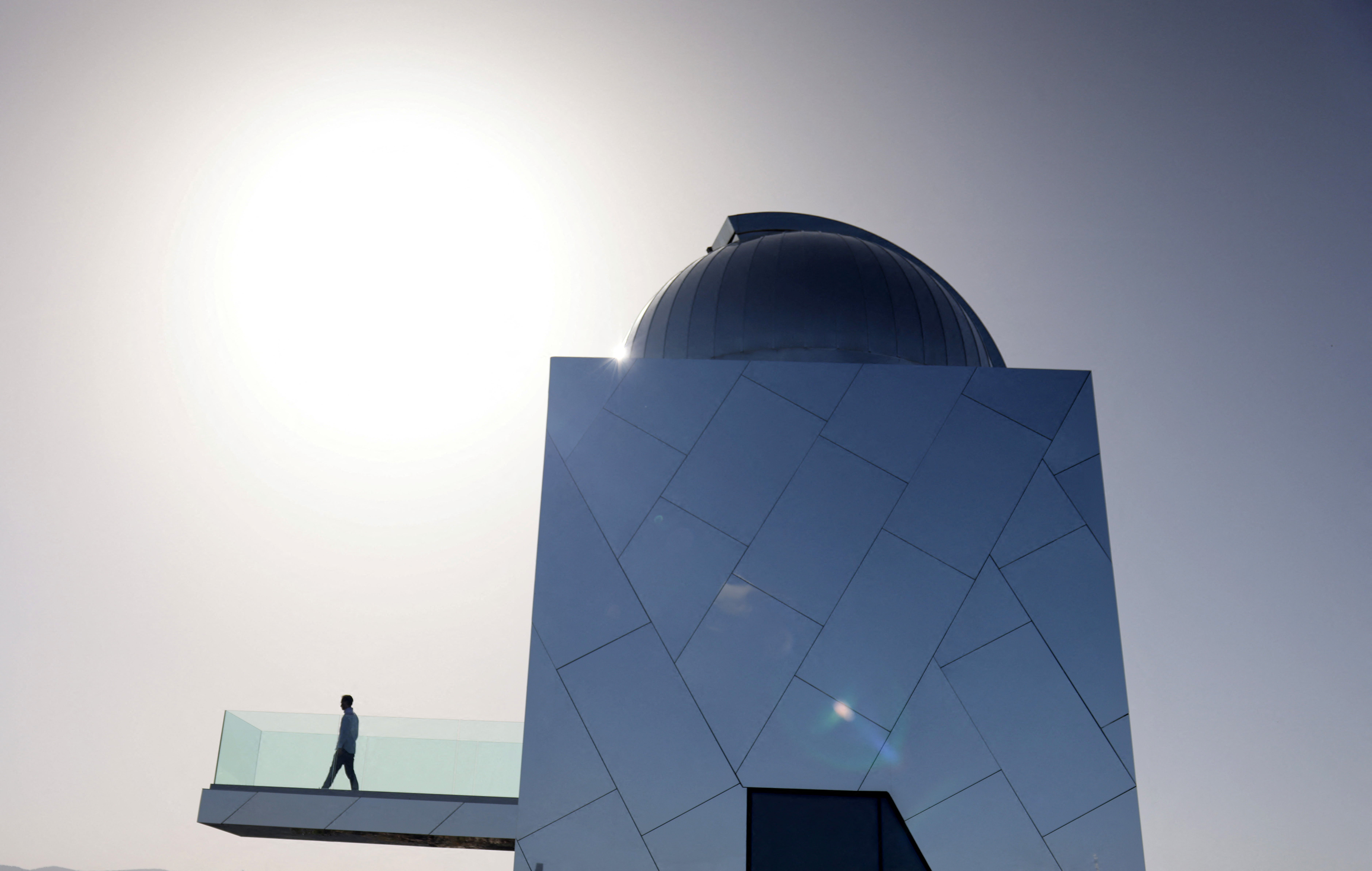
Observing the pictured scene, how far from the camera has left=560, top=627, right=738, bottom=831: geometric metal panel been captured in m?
10.1

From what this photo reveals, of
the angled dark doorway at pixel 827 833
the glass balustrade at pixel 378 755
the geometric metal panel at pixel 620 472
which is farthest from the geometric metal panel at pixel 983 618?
the glass balustrade at pixel 378 755

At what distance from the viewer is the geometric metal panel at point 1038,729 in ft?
32.9

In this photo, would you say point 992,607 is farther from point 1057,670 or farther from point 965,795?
point 965,795

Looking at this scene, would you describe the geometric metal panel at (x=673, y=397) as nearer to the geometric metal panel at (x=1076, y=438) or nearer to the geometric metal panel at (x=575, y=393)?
the geometric metal panel at (x=575, y=393)

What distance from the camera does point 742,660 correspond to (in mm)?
10500

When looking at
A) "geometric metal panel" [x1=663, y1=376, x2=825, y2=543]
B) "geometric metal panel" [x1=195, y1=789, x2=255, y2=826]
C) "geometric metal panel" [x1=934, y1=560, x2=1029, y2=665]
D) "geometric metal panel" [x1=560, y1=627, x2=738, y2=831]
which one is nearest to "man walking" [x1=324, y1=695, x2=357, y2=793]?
"geometric metal panel" [x1=195, y1=789, x2=255, y2=826]

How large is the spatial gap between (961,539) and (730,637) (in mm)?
2932

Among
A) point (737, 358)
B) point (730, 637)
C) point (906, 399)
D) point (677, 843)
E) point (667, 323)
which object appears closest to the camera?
point (677, 843)

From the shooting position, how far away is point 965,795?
10.0 m

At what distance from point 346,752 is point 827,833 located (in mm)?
7044

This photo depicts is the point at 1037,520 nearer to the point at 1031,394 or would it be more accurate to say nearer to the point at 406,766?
the point at 1031,394

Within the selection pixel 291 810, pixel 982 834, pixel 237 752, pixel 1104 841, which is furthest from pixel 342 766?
pixel 1104 841

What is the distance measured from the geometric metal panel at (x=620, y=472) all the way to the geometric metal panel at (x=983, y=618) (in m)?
3.67

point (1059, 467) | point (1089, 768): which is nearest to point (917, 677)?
point (1089, 768)
